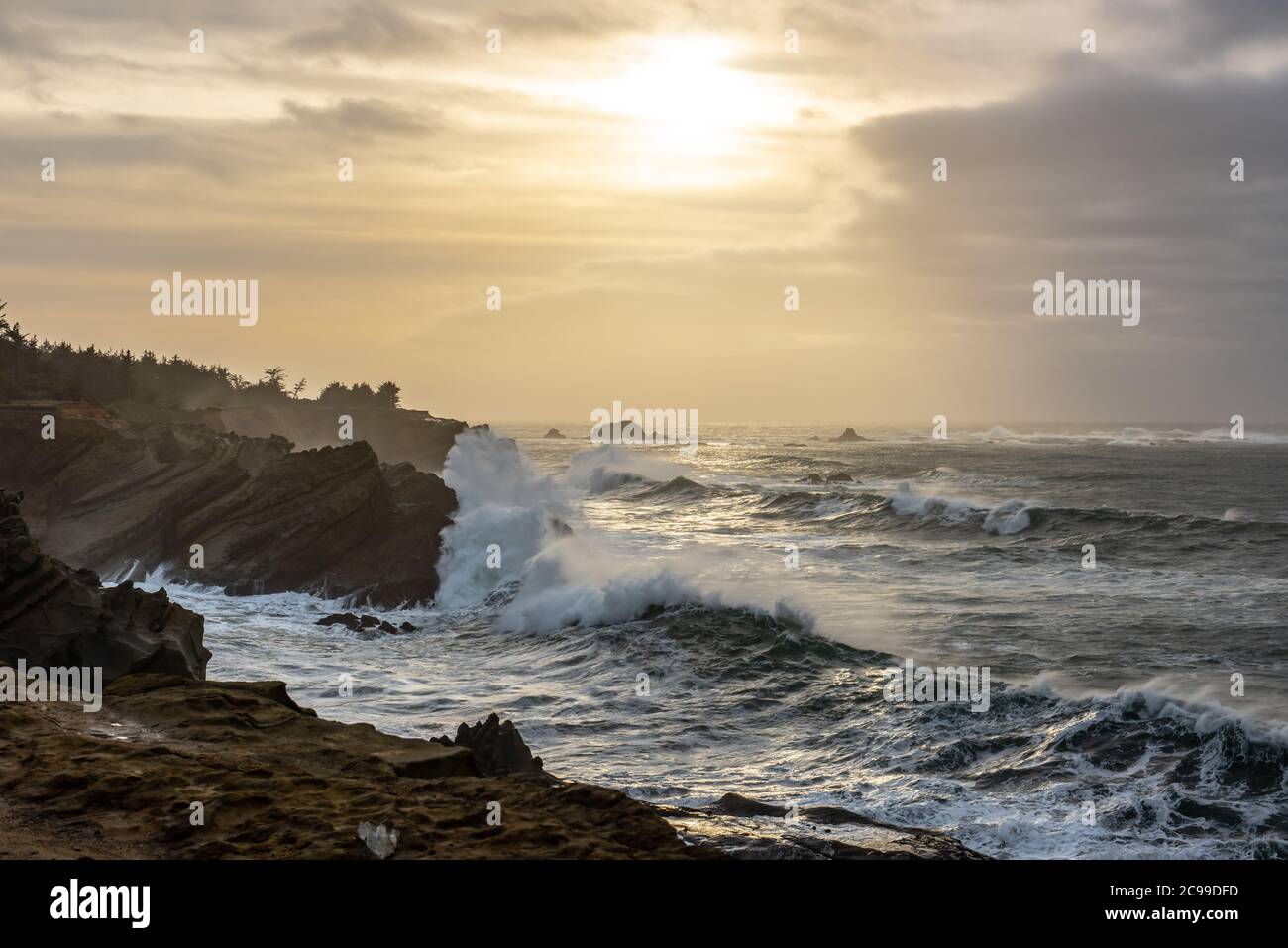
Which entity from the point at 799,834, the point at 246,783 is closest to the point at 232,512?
the point at 246,783

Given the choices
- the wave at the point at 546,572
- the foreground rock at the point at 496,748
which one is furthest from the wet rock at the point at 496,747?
the wave at the point at 546,572

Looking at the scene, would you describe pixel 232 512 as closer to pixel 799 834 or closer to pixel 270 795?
pixel 270 795

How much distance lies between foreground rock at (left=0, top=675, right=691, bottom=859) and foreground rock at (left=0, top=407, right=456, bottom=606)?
18.0 metres

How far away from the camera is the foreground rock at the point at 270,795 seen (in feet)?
25.6

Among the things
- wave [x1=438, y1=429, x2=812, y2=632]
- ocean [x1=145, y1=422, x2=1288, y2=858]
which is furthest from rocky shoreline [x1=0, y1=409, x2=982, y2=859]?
wave [x1=438, y1=429, x2=812, y2=632]

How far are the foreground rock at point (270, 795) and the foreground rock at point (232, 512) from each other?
18.0m

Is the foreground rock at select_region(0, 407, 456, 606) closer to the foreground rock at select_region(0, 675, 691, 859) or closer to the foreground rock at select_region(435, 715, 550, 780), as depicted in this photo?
the foreground rock at select_region(435, 715, 550, 780)

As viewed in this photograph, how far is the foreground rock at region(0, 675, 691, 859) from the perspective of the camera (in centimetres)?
779

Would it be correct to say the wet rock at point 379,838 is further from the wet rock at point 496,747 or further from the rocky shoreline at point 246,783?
the wet rock at point 496,747

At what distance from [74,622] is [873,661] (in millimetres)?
13569

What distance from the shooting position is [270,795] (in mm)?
8680


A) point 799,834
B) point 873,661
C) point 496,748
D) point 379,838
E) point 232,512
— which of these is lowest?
point 799,834
